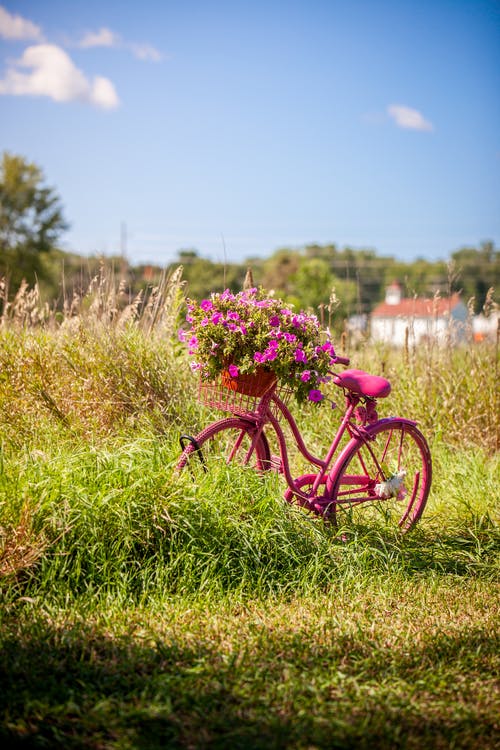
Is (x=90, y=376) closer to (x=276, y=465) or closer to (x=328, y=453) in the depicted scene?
(x=276, y=465)

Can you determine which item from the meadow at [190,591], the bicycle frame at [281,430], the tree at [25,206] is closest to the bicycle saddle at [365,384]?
the bicycle frame at [281,430]

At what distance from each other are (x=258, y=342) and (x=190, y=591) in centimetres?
124

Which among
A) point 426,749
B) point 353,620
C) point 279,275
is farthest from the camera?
point 279,275

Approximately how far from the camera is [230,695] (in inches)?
102

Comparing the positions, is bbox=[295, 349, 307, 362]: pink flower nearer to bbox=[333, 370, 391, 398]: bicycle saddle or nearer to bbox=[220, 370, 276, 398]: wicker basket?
bbox=[220, 370, 276, 398]: wicker basket

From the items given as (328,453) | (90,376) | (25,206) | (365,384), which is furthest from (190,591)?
(25,206)

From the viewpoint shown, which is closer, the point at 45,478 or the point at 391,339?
the point at 45,478

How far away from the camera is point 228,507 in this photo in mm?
3754

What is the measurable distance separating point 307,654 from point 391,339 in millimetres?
4998

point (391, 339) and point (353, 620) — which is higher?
point (391, 339)

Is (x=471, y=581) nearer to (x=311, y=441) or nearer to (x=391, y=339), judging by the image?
(x=311, y=441)

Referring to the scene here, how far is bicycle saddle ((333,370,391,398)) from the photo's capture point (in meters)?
4.07

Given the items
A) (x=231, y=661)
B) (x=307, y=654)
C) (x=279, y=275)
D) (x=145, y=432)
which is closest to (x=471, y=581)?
(x=307, y=654)

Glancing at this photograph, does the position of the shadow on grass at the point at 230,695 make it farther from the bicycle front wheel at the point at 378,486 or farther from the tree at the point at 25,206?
the tree at the point at 25,206
